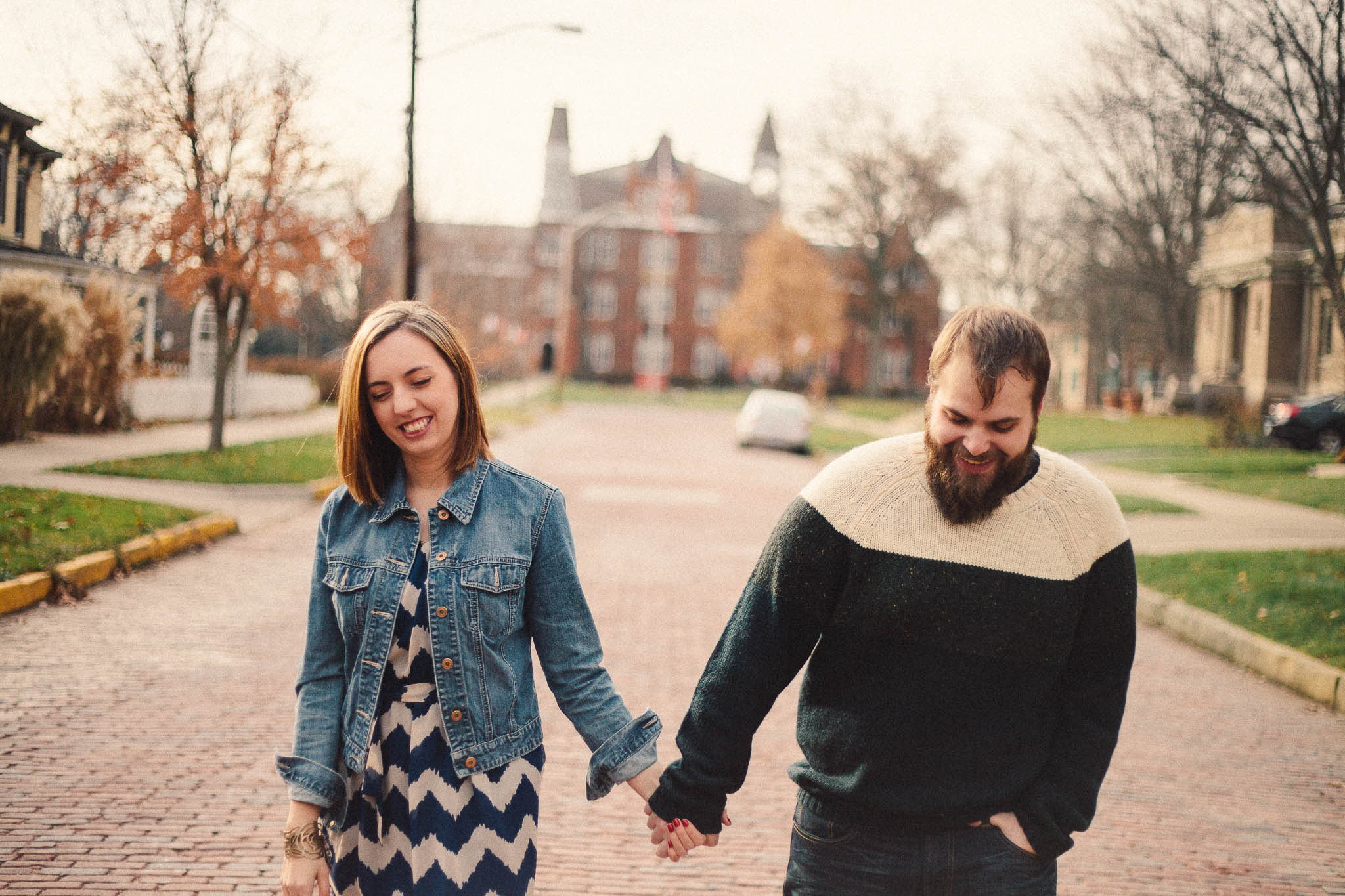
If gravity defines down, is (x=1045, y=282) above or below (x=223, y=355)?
above

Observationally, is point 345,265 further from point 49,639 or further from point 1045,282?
point 1045,282

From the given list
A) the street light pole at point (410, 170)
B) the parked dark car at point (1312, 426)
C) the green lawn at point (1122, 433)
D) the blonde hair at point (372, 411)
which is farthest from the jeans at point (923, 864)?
the parked dark car at point (1312, 426)

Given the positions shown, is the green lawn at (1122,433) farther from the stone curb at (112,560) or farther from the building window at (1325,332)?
the stone curb at (112,560)

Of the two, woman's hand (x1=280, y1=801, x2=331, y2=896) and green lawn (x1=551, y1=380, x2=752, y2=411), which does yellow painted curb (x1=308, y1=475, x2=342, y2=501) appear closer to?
woman's hand (x1=280, y1=801, x2=331, y2=896)

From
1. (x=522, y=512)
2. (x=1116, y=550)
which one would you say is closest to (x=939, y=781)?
(x=1116, y=550)

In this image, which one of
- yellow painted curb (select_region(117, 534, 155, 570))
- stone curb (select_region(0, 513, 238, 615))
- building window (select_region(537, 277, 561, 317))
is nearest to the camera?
stone curb (select_region(0, 513, 238, 615))

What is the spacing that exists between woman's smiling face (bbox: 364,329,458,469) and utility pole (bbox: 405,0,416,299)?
49.8 feet

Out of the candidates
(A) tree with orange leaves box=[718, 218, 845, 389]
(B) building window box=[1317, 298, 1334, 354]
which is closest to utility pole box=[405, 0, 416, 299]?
(B) building window box=[1317, 298, 1334, 354]

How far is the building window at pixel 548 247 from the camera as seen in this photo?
236 ft

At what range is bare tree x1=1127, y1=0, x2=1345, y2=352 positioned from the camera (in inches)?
373

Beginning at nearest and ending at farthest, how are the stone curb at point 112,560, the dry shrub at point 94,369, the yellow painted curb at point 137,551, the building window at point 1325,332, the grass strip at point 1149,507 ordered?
the stone curb at point 112,560 < the dry shrub at point 94,369 < the yellow painted curb at point 137,551 < the grass strip at point 1149,507 < the building window at point 1325,332

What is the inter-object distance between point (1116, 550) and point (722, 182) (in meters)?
75.9

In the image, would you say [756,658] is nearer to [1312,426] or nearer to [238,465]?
[238,465]

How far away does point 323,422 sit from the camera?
2619 centimetres
